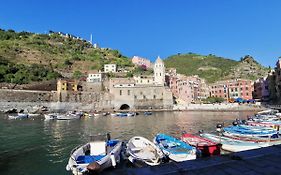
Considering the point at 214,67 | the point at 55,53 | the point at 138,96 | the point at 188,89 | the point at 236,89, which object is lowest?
the point at 138,96

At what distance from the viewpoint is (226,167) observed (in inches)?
199

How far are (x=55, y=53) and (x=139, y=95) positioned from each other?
6522 cm

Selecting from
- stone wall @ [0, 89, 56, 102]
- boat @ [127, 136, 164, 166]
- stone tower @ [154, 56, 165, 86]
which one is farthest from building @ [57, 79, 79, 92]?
boat @ [127, 136, 164, 166]

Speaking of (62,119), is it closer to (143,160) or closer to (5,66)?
(143,160)

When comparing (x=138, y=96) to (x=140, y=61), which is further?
(x=140, y=61)

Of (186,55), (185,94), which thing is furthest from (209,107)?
(186,55)

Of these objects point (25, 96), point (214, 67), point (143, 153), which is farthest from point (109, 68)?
point (143, 153)

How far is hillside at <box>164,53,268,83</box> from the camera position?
12350cm

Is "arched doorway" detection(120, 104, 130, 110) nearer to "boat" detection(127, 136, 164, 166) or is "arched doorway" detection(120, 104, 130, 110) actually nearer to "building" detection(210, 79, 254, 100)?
"building" detection(210, 79, 254, 100)

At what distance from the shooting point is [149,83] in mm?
87562

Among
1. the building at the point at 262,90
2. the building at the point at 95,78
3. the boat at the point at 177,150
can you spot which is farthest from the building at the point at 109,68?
the boat at the point at 177,150

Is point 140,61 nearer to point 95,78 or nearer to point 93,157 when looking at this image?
point 95,78

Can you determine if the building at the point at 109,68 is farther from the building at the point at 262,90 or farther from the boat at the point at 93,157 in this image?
the boat at the point at 93,157

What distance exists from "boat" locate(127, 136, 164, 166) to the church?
6347 centimetres
